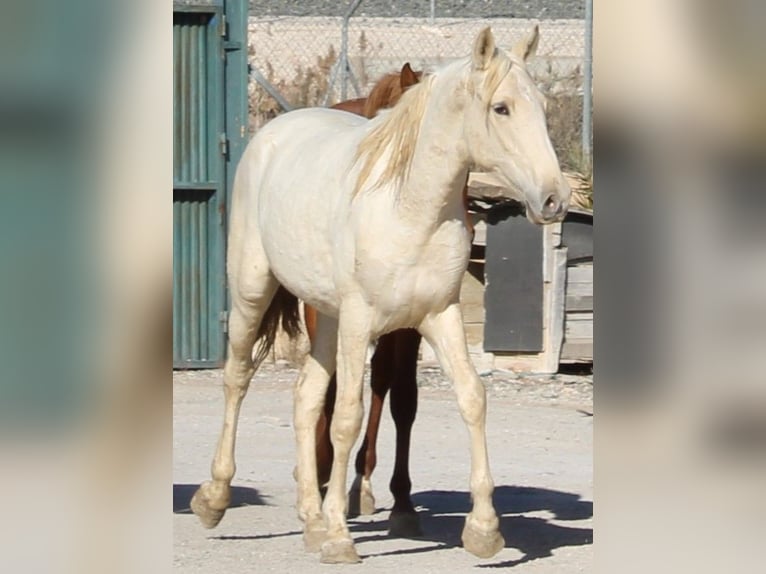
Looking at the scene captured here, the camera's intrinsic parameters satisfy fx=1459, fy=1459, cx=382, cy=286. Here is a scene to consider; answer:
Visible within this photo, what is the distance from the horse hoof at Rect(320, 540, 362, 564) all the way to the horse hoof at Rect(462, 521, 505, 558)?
415 millimetres

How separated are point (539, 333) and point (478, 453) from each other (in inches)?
206

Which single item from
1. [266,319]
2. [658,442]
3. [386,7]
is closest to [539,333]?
[266,319]

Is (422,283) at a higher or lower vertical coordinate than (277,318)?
higher

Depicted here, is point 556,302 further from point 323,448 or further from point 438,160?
point 438,160

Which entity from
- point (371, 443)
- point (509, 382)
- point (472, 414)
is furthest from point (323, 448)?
point (509, 382)

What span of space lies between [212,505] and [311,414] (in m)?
0.64

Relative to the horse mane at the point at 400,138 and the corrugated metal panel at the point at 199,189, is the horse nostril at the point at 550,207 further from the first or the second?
the corrugated metal panel at the point at 199,189

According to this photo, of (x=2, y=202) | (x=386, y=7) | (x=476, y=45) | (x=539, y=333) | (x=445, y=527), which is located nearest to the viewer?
(x=2, y=202)

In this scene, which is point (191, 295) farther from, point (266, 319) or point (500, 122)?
point (500, 122)

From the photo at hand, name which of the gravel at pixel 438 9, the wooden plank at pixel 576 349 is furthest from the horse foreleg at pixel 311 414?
the gravel at pixel 438 9

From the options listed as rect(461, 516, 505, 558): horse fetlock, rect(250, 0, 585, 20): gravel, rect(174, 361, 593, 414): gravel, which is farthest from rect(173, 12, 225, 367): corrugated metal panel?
rect(250, 0, 585, 20): gravel

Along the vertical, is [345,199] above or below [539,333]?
above

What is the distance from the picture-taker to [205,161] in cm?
1095

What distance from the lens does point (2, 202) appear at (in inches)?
62.0
